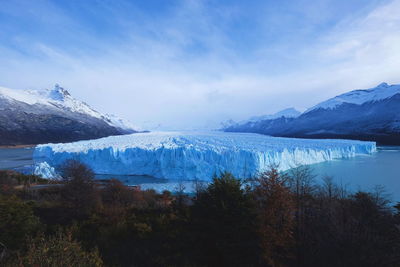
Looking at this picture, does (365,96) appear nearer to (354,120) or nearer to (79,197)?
(354,120)

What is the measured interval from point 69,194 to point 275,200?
719cm

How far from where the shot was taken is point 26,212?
5.65 metres

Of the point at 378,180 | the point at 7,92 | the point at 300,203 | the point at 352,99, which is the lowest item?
the point at 378,180

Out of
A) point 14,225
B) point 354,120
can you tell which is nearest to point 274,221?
point 14,225

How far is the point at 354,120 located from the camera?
56844 mm

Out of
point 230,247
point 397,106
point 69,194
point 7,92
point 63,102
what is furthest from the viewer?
point 63,102

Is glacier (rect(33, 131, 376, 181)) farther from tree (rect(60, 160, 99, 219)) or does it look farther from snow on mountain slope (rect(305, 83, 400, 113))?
snow on mountain slope (rect(305, 83, 400, 113))

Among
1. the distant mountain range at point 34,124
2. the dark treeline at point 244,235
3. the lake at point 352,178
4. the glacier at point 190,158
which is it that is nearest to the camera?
the dark treeline at point 244,235

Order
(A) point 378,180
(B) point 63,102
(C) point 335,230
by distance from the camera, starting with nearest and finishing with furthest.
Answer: (C) point 335,230
(A) point 378,180
(B) point 63,102

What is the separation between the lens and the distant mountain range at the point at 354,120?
4519 centimetres

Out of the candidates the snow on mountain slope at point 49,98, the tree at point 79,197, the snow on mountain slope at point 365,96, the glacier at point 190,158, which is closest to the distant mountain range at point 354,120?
the snow on mountain slope at point 365,96

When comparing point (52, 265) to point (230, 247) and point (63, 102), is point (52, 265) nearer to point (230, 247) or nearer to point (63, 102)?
point (230, 247)

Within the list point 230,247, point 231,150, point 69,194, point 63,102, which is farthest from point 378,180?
point 63,102

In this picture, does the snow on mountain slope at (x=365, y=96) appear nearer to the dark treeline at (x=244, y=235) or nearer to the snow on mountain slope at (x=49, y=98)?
the dark treeline at (x=244, y=235)
